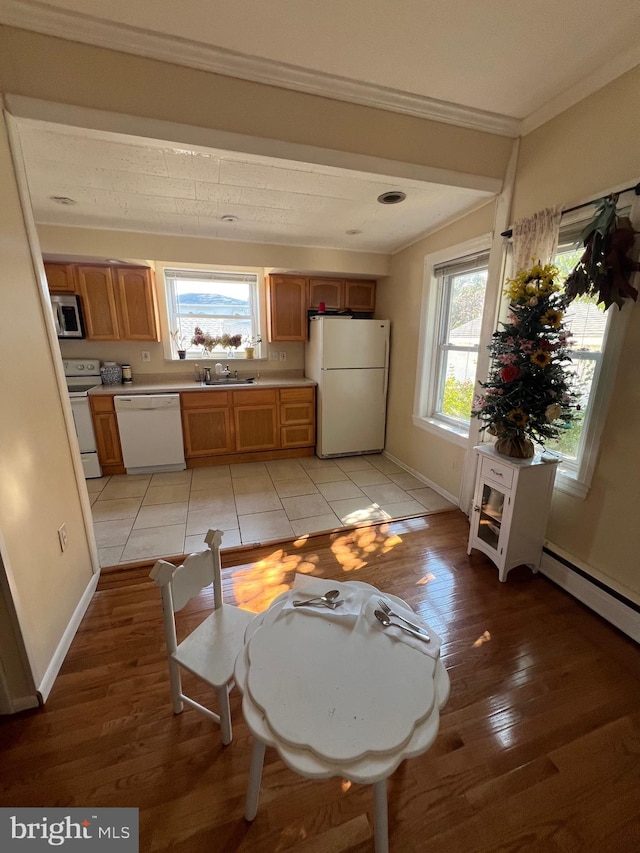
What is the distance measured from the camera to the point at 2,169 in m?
1.36

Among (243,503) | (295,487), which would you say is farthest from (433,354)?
(243,503)

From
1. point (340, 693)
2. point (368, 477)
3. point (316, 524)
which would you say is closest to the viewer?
point (340, 693)

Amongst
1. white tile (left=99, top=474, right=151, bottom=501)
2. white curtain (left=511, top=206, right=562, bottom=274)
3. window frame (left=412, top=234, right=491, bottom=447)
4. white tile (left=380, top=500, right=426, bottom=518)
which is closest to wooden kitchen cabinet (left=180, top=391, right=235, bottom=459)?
white tile (left=99, top=474, right=151, bottom=501)

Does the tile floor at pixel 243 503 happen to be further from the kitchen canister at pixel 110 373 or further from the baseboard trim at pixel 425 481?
the kitchen canister at pixel 110 373

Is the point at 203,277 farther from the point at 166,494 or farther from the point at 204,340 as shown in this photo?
the point at 166,494

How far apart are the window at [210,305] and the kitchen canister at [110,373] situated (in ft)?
2.03

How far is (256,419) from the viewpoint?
3.83 metres

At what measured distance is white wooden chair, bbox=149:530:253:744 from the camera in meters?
1.05

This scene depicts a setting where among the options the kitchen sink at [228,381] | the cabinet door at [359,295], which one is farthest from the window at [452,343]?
the kitchen sink at [228,381]

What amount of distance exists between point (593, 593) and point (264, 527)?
6.75 feet

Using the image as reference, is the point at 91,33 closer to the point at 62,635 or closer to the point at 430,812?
the point at 62,635

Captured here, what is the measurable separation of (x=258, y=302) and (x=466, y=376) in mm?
2603

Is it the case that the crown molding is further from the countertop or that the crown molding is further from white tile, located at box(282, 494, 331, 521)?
white tile, located at box(282, 494, 331, 521)

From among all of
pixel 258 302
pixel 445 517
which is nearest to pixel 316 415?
pixel 258 302
